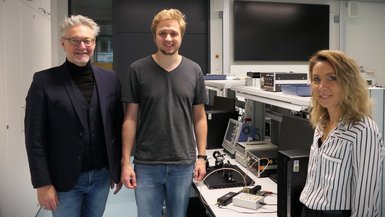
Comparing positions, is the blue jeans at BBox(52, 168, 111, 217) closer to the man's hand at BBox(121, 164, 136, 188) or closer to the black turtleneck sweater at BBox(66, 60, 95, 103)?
the man's hand at BBox(121, 164, 136, 188)

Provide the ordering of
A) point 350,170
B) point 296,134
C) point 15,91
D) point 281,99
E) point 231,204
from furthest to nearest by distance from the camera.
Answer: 1. point 15,91
2. point 296,134
3. point 281,99
4. point 231,204
5. point 350,170

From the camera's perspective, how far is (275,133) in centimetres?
270

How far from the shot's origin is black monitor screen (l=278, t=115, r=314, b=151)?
1878 millimetres

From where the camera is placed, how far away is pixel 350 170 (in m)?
1.13

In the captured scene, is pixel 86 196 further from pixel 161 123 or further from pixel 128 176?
pixel 161 123

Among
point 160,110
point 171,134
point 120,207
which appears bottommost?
point 120,207

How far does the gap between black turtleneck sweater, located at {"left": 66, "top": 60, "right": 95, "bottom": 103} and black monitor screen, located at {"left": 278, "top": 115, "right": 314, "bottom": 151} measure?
1.14m

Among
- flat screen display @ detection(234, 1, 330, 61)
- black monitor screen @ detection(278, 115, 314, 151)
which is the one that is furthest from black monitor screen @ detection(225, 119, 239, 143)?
flat screen display @ detection(234, 1, 330, 61)

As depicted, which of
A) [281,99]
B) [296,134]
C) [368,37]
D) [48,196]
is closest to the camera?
[48,196]

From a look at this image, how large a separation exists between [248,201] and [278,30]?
15.3 ft

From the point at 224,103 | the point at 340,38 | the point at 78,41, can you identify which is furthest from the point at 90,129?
the point at 340,38

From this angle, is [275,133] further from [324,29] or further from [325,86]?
[324,29]

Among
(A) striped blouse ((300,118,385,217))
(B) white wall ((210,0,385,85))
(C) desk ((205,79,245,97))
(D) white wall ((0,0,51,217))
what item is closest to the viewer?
(A) striped blouse ((300,118,385,217))

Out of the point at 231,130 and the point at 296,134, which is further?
the point at 231,130
